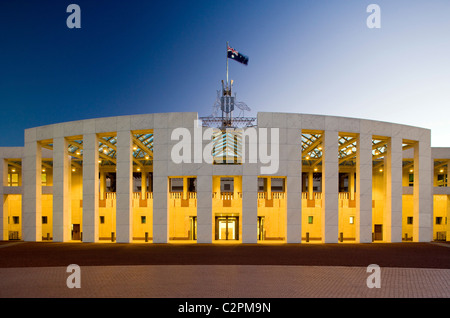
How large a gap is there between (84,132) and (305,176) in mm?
27946

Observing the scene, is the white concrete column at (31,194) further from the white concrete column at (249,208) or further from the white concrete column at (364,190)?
the white concrete column at (364,190)

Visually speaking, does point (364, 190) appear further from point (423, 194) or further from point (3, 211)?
point (3, 211)

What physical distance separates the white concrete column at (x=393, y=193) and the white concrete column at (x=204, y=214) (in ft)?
50.2

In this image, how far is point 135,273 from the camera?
12477mm

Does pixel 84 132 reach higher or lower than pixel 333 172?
higher

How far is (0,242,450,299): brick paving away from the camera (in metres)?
9.84

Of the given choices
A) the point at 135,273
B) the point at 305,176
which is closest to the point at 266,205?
the point at 305,176

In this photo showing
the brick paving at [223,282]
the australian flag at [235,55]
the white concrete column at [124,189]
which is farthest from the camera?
the australian flag at [235,55]

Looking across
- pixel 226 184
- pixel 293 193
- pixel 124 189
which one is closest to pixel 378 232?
pixel 293 193

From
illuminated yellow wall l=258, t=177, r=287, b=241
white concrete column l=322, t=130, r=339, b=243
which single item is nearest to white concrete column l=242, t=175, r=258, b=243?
white concrete column l=322, t=130, r=339, b=243

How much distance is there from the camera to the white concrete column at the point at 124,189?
925 inches

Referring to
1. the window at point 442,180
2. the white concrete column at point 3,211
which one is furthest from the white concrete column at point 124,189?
the window at point 442,180
